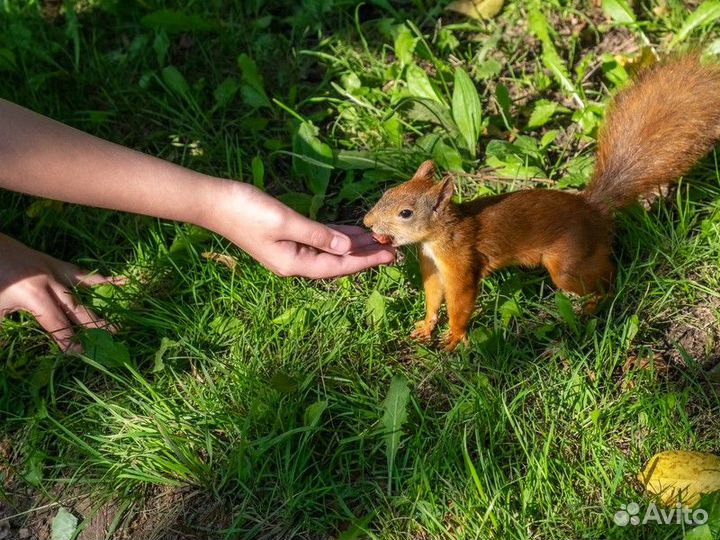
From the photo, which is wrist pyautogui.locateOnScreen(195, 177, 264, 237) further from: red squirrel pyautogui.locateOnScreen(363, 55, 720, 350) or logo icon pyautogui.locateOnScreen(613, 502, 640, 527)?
logo icon pyautogui.locateOnScreen(613, 502, 640, 527)

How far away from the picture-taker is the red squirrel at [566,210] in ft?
5.72

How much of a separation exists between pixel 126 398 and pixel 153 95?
0.99 meters

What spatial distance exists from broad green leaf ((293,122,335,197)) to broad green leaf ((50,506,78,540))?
3.17 ft

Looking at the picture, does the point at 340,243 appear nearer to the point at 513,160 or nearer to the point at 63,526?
the point at 513,160

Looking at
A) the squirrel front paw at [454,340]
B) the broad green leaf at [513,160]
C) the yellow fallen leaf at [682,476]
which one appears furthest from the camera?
the broad green leaf at [513,160]

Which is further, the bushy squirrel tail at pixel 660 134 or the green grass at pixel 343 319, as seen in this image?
the bushy squirrel tail at pixel 660 134

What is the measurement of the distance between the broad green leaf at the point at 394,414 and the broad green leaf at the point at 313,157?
26.3 inches

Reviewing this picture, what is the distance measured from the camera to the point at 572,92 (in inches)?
86.5

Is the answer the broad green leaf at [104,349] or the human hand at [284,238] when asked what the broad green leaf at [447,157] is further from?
the broad green leaf at [104,349]

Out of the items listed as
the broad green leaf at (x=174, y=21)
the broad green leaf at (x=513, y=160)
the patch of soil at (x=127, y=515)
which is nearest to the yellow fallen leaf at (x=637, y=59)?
the broad green leaf at (x=513, y=160)

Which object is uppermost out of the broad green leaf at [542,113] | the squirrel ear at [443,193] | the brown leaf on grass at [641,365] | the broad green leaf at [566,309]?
the squirrel ear at [443,193]

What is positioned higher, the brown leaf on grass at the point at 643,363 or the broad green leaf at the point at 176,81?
the broad green leaf at the point at 176,81

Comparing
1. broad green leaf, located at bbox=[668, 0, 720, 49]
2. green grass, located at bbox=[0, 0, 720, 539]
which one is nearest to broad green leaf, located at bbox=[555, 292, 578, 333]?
green grass, located at bbox=[0, 0, 720, 539]

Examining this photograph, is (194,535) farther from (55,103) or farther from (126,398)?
(55,103)
